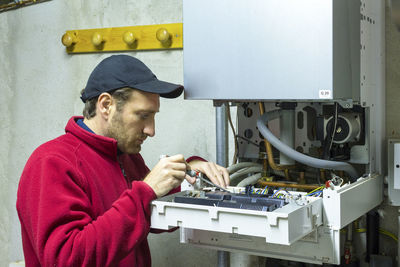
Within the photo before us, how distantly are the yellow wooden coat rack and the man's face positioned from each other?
519 mm

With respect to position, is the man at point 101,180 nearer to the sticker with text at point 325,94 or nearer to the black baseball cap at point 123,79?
the black baseball cap at point 123,79

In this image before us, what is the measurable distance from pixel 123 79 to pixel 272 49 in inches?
16.1

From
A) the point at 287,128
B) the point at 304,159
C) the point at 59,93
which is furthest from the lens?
the point at 59,93

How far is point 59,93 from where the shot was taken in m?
2.21

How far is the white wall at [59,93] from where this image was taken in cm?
195

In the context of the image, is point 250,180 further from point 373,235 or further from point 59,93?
point 59,93

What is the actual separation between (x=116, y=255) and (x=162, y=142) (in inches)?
33.5

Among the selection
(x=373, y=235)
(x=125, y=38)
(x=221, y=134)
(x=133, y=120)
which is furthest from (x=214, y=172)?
(x=125, y=38)

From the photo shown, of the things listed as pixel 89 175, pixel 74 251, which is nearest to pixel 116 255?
pixel 74 251

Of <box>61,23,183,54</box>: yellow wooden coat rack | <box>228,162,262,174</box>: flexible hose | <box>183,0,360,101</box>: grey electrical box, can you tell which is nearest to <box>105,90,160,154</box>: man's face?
<box>183,0,360,101</box>: grey electrical box

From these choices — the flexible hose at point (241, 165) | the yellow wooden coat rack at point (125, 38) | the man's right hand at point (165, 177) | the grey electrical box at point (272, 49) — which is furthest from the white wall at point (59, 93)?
the man's right hand at point (165, 177)

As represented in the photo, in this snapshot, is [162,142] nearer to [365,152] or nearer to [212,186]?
[212,186]

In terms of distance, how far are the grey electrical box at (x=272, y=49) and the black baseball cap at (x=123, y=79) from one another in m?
0.08

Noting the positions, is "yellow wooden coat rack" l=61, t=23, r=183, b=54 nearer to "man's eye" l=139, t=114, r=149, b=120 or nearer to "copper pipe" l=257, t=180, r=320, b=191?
"man's eye" l=139, t=114, r=149, b=120
